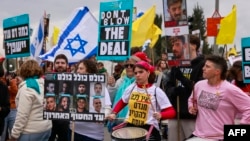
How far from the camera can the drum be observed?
20.6ft

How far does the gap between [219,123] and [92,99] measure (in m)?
1.54

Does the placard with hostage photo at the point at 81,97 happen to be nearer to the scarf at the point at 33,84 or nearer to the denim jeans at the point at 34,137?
the scarf at the point at 33,84

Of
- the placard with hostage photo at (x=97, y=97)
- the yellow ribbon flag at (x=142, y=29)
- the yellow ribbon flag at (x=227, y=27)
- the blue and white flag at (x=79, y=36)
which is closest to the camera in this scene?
the placard with hostage photo at (x=97, y=97)

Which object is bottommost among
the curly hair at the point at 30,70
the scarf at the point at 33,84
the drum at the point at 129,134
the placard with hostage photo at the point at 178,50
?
the drum at the point at 129,134

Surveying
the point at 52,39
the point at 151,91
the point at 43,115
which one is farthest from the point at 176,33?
the point at 52,39

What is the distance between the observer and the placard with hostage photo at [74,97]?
6699 mm

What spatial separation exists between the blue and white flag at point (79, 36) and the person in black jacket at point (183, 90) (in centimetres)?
329

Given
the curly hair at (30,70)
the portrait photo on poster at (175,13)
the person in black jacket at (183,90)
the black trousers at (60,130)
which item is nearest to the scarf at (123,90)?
the person in black jacket at (183,90)

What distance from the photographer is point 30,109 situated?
7348 millimetres

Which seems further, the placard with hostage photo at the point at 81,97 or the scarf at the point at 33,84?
the scarf at the point at 33,84

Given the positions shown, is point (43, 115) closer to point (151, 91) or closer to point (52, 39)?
point (151, 91)

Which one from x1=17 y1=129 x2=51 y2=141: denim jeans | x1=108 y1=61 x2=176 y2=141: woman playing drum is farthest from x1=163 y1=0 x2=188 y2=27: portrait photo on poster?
x1=17 y1=129 x2=51 y2=141: denim jeans

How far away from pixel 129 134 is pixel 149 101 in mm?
575

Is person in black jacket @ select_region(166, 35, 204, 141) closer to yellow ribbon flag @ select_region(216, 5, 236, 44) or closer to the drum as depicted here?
the drum
